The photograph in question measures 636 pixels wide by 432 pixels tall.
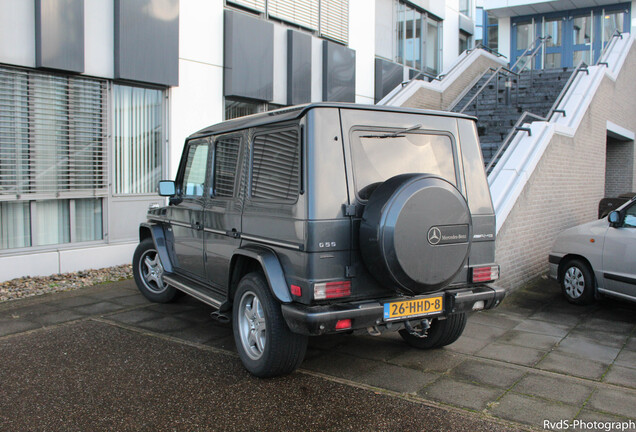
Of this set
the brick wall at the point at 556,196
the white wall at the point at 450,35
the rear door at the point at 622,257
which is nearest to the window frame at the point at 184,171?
the brick wall at the point at 556,196

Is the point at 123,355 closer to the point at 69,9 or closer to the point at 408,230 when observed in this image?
the point at 408,230

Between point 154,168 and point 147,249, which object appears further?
point 154,168

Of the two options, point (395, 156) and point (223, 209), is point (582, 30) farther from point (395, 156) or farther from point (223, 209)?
point (223, 209)

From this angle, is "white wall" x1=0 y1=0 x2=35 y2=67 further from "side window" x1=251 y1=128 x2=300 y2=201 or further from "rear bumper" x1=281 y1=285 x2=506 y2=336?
"rear bumper" x1=281 y1=285 x2=506 y2=336

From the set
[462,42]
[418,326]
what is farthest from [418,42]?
[418,326]

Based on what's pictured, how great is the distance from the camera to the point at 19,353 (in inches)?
200

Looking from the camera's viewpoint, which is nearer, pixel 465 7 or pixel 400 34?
pixel 400 34

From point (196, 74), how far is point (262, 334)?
6.78 m

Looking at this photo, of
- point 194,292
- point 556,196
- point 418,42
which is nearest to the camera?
point 194,292

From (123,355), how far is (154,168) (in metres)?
5.20

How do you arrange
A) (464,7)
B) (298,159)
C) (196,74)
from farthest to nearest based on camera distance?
(464,7)
(196,74)
(298,159)

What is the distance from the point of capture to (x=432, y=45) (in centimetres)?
1842

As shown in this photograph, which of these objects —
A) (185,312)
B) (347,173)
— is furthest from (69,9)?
(347,173)

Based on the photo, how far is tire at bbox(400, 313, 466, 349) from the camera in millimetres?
5082
